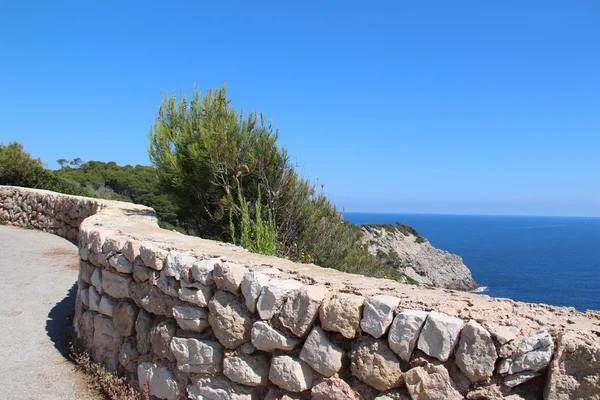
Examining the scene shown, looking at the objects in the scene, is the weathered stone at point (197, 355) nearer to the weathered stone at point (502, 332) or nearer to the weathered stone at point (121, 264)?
the weathered stone at point (121, 264)

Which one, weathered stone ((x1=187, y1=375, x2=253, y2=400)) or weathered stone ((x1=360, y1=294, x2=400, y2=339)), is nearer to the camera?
weathered stone ((x1=360, y1=294, x2=400, y2=339))

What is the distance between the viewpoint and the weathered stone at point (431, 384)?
2.39 metres

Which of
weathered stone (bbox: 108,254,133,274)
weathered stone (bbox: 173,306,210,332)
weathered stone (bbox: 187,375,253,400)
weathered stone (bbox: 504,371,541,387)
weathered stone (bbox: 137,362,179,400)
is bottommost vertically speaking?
weathered stone (bbox: 137,362,179,400)

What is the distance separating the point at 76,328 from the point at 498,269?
57748mm

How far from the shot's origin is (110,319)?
4480 mm

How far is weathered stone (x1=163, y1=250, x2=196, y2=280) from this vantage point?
3621mm

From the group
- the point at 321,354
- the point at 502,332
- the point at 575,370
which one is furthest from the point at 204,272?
the point at 575,370

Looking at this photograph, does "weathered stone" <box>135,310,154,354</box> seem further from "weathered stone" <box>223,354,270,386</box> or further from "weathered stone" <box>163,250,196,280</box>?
"weathered stone" <box>223,354,270,386</box>

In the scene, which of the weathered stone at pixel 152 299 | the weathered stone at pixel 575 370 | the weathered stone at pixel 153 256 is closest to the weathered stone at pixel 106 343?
the weathered stone at pixel 152 299

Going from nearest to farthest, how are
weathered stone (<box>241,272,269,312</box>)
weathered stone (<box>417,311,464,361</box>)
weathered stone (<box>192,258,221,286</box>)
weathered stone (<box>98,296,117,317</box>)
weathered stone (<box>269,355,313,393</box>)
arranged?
weathered stone (<box>417,311,464,361</box>)
weathered stone (<box>269,355,313,393</box>)
weathered stone (<box>241,272,269,312</box>)
weathered stone (<box>192,258,221,286</box>)
weathered stone (<box>98,296,117,317</box>)

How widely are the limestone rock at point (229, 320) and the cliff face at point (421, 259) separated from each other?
2709 cm

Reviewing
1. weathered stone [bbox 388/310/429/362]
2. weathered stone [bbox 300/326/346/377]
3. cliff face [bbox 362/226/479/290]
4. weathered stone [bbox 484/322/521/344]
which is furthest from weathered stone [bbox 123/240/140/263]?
cliff face [bbox 362/226/479/290]

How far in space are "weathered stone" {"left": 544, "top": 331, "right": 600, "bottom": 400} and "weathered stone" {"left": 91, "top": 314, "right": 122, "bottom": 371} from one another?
11.8ft

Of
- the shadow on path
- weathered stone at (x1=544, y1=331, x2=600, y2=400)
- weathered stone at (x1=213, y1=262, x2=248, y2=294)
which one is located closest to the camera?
weathered stone at (x1=544, y1=331, x2=600, y2=400)
